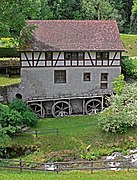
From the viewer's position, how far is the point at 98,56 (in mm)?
32281

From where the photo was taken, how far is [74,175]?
1972cm

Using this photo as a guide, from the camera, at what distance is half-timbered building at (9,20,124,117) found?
3169cm

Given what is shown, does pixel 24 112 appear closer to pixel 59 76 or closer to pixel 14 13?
pixel 59 76

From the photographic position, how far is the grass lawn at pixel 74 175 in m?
19.2

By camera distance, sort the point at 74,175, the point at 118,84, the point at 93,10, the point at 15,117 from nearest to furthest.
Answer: the point at 74,175 → the point at 15,117 → the point at 118,84 → the point at 93,10

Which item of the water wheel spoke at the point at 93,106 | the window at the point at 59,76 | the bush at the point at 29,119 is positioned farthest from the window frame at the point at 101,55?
the bush at the point at 29,119

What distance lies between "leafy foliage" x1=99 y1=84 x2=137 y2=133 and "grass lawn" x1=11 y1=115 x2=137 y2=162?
614mm

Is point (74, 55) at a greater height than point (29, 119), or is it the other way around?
point (74, 55)

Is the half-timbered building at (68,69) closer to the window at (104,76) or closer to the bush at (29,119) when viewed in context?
the window at (104,76)

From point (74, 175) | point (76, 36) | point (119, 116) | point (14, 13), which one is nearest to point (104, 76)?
point (76, 36)

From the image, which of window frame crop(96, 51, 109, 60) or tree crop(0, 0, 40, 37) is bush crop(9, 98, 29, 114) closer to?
tree crop(0, 0, 40, 37)

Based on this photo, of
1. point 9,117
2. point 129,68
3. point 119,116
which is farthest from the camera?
point 129,68

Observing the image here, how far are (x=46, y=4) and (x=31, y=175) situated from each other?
4642 cm

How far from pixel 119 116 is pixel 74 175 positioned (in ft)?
27.2
